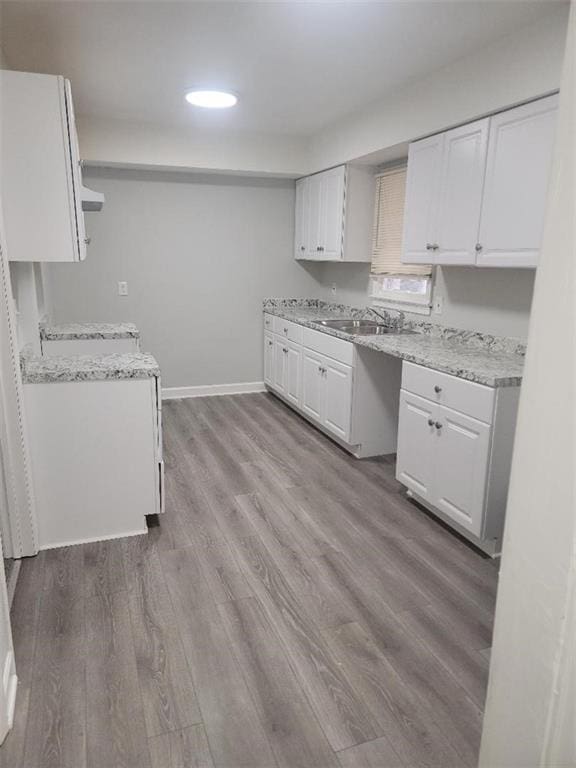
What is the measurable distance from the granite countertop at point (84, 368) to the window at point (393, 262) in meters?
2.07

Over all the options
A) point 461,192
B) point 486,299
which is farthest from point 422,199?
point 486,299

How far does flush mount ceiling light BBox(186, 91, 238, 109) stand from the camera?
11.2 ft

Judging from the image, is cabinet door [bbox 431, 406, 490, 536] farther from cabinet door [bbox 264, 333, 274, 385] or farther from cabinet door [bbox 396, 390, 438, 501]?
cabinet door [bbox 264, 333, 274, 385]

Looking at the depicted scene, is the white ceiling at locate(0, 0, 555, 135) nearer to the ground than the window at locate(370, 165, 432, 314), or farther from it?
farther from it

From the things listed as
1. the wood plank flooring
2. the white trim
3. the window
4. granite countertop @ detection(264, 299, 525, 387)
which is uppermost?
the window

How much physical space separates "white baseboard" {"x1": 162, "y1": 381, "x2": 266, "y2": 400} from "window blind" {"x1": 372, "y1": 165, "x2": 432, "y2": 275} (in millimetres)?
1816

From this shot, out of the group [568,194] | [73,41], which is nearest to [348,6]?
[73,41]

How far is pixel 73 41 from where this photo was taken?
105 inches

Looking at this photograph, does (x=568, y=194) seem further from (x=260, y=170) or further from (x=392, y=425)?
(x=260, y=170)

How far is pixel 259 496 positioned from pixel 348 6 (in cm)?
247

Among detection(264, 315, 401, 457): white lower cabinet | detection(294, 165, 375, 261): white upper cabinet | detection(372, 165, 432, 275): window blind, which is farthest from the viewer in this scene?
detection(294, 165, 375, 261): white upper cabinet

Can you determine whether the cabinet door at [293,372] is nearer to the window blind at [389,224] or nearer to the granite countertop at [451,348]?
the granite countertop at [451,348]

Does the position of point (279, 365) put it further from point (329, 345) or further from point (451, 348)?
point (451, 348)

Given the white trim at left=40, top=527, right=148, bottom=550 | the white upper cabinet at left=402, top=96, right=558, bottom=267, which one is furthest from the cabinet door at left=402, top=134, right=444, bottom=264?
the white trim at left=40, top=527, right=148, bottom=550
